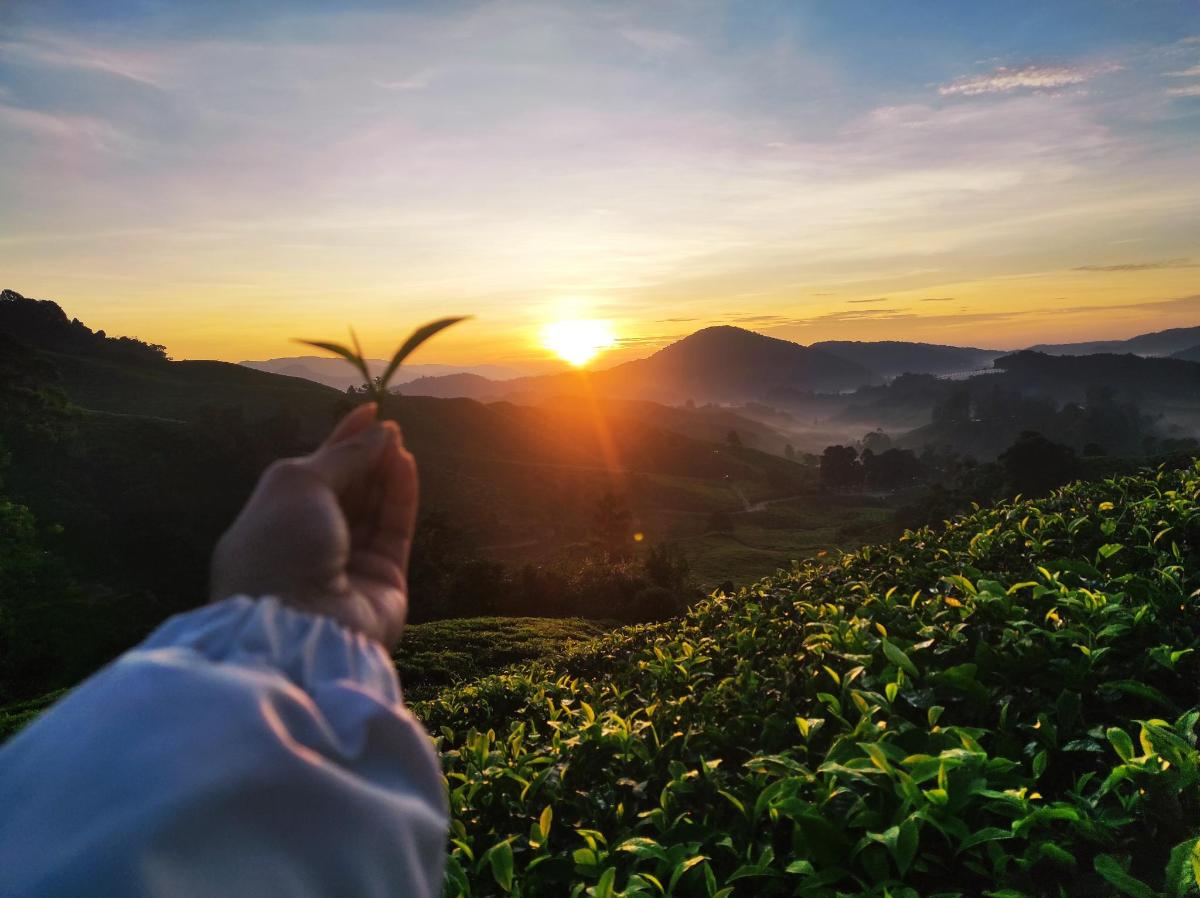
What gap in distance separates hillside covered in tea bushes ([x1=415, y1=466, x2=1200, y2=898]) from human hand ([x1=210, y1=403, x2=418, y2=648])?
1.83 m

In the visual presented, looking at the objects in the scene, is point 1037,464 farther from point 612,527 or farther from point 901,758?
point 901,758

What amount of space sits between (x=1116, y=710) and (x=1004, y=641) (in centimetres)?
56

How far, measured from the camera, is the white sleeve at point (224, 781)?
101 centimetres

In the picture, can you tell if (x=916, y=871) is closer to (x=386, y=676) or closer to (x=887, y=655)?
(x=887, y=655)

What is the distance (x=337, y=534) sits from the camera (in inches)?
61.3

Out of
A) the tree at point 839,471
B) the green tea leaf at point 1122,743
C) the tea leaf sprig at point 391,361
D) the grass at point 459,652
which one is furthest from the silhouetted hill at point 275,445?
the green tea leaf at point 1122,743

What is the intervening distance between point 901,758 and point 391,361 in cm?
274

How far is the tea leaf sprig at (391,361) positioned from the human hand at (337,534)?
124 millimetres

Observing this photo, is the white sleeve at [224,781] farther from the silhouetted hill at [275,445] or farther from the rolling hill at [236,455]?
the silhouetted hill at [275,445]

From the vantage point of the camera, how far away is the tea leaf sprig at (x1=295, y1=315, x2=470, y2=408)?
6.25 feet

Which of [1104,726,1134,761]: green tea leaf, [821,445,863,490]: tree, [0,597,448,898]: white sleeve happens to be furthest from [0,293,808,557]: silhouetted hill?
[1104,726,1134,761]: green tea leaf

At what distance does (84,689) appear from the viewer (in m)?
1.22

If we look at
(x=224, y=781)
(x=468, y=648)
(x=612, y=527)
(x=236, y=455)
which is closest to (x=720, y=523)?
(x=612, y=527)

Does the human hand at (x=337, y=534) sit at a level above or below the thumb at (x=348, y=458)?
below
